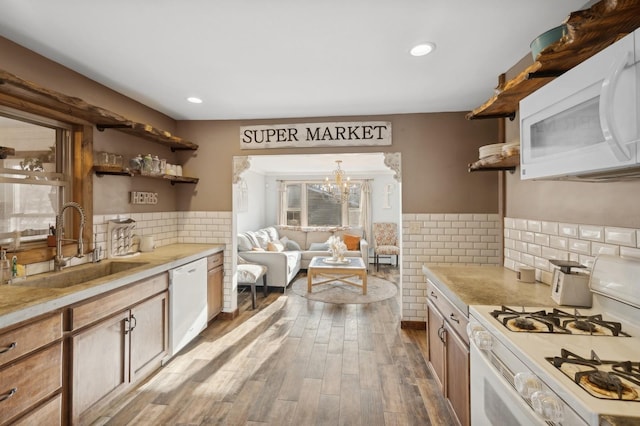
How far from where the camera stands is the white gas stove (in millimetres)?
780

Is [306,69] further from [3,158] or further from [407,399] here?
[407,399]

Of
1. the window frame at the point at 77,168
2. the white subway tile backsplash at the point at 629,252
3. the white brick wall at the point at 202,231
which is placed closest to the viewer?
the white subway tile backsplash at the point at 629,252

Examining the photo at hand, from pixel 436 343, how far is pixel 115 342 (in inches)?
87.0

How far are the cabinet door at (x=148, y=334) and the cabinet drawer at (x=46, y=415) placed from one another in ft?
1.79

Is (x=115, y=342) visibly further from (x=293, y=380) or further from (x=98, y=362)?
(x=293, y=380)

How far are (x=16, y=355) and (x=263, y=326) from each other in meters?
2.24

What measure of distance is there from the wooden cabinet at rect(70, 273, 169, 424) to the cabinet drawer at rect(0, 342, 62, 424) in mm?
96

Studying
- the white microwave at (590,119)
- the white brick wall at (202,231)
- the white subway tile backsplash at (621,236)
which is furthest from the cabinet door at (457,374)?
the white brick wall at (202,231)

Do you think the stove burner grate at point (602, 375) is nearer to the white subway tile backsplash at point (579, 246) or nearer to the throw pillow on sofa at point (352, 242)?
the white subway tile backsplash at point (579, 246)

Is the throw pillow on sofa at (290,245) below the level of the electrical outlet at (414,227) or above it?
below

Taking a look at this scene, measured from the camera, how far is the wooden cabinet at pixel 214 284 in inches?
127

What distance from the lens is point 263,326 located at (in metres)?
3.38

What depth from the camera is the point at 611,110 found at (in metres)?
0.89

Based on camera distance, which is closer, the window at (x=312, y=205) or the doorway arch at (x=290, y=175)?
the doorway arch at (x=290, y=175)
